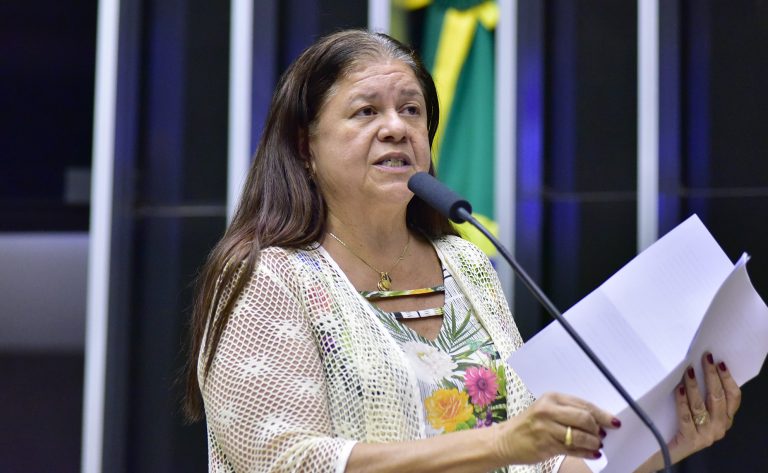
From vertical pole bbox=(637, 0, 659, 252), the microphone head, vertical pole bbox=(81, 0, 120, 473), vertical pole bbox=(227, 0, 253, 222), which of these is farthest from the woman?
vertical pole bbox=(81, 0, 120, 473)

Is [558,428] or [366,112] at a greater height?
[366,112]

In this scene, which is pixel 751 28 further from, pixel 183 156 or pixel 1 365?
pixel 1 365

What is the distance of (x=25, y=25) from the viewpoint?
4562 mm

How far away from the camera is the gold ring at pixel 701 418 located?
1.86 m

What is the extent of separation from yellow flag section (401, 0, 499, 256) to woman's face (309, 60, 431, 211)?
2.15 m

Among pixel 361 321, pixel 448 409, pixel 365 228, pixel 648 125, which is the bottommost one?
pixel 448 409

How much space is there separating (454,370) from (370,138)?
0.45m

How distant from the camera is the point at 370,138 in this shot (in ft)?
6.73

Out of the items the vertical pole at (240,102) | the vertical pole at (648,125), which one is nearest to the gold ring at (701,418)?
the vertical pole at (648,125)

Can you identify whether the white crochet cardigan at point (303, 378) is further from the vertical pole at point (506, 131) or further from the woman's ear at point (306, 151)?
the vertical pole at point (506, 131)

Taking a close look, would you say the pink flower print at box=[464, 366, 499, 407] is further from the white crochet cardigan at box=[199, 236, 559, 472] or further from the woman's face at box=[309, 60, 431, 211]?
the woman's face at box=[309, 60, 431, 211]

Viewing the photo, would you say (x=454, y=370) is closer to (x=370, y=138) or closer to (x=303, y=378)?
(x=303, y=378)

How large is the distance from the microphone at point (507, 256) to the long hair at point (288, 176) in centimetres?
29

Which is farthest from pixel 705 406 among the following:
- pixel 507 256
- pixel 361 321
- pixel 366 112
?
pixel 366 112
